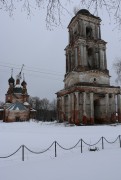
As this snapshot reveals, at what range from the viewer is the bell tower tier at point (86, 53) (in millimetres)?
36219

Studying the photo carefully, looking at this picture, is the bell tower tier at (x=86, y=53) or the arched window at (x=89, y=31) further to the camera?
the arched window at (x=89, y=31)

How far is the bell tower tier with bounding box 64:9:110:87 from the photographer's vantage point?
119ft

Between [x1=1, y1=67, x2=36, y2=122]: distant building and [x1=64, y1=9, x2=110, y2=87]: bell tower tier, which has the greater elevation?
[x1=64, y1=9, x2=110, y2=87]: bell tower tier

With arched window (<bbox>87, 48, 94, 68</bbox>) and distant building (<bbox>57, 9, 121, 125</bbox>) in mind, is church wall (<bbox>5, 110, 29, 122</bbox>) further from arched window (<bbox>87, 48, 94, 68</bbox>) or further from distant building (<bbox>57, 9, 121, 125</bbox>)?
arched window (<bbox>87, 48, 94, 68</bbox>)

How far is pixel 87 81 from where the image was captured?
118ft

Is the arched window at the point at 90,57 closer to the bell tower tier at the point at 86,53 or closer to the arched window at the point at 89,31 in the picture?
the bell tower tier at the point at 86,53

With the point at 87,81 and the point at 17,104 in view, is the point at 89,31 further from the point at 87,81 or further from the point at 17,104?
the point at 17,104

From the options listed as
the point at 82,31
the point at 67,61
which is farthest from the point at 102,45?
the point at 67,61

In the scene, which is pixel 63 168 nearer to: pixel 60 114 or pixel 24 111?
pixel 60 114

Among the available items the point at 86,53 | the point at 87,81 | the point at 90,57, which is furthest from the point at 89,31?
the point at 87,81

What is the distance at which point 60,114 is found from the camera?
39.5m

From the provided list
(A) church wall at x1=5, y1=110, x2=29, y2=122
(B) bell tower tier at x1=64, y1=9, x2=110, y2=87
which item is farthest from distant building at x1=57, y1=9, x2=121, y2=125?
(A) church wall at x1=5, y1=110, x2=29, y2=122

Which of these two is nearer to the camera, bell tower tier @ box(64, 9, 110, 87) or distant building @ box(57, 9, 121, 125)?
distant building @ box(57, 9, 121, 125)

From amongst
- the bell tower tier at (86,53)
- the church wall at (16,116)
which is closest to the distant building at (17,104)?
the church wall at (16,116)
